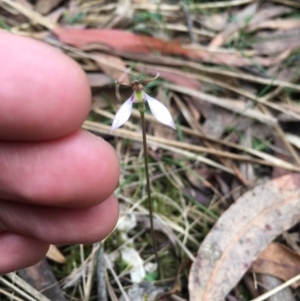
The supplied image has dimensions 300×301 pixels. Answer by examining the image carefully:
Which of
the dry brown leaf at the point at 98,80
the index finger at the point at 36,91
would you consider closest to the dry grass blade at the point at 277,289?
the index finger at the point at 36,91

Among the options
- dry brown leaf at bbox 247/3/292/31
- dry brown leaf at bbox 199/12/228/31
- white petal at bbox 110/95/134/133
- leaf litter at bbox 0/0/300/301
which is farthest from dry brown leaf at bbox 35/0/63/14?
white petal at bbox 110/95/134/133

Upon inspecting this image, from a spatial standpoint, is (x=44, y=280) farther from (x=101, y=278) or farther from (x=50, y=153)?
(x=50, y=153)

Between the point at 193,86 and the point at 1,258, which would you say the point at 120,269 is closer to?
the point at 1,258

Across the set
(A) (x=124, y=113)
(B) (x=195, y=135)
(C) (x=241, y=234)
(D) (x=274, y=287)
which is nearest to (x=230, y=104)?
(B) (x=195, y=135)

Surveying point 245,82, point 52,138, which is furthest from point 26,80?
point 245,82

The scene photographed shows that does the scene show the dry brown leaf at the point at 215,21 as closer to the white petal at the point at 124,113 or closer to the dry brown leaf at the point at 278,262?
the dry brown leaf at the point at 278,262

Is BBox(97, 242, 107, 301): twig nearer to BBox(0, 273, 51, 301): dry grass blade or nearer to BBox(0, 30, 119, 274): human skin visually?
BBox(0, 273, 51, 301): dry grass blade
